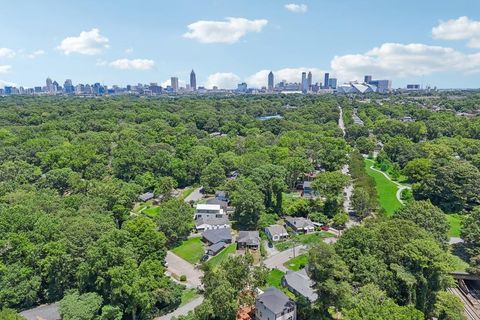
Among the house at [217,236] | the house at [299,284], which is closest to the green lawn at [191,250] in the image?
the house at [217,236]

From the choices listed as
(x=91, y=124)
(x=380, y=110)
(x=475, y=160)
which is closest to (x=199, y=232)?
(x=475, y=160)

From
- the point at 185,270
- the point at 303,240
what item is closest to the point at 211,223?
the point at 185,270

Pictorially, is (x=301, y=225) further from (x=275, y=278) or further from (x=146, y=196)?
(x=146, y=196)

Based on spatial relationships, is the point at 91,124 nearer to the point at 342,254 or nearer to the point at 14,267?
the point at 14,267

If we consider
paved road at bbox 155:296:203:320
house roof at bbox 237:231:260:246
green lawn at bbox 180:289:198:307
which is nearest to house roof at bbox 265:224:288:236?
house roof at bbox 237:231:260:246

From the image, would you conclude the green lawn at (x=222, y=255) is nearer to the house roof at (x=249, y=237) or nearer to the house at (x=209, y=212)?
the house roof at (x=249, y=237)

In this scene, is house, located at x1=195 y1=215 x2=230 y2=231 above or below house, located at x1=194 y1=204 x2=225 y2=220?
below

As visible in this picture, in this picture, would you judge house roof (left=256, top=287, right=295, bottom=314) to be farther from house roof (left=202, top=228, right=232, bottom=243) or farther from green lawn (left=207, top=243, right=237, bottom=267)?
house roof (left=202, top=228, right=232, bottom=243)
